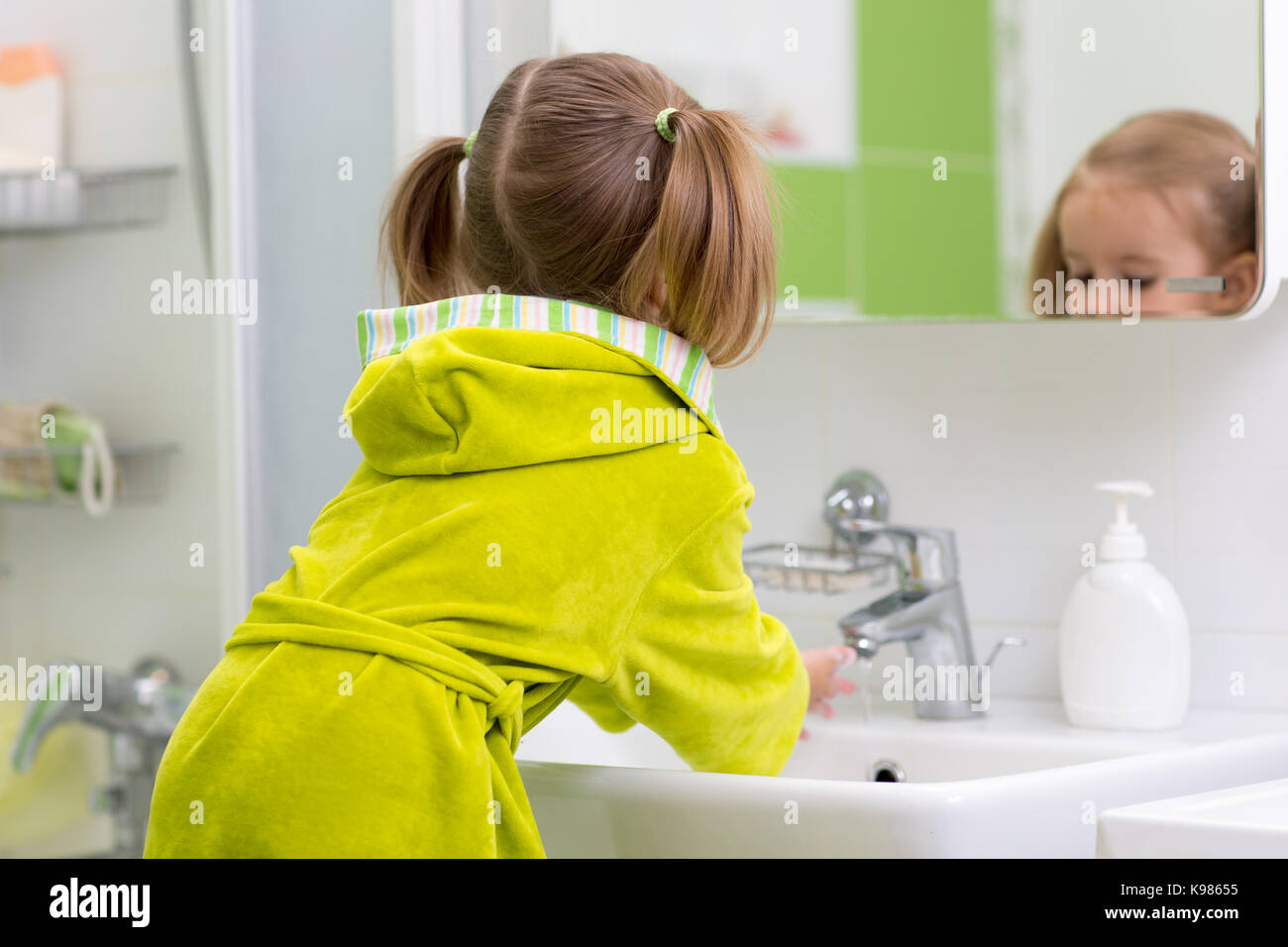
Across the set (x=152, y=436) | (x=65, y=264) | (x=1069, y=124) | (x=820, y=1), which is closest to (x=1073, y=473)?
(x=1069, y=124)

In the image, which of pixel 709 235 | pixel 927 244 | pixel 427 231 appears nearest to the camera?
pixel 709 235

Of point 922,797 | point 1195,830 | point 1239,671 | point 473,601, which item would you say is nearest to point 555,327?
point 473,601

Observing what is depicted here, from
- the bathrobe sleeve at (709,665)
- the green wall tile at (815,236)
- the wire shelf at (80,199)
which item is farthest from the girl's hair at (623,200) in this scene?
the wire shelf at (80,199)

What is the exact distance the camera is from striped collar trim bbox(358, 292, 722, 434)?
2.39 feet

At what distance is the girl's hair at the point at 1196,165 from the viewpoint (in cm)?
91

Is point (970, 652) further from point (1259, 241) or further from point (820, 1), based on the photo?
point (820, 1)

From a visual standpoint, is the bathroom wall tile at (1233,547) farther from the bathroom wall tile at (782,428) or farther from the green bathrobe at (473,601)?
the green bathrobe at (473,601)

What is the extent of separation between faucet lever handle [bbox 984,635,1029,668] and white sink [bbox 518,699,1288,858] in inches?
3.4

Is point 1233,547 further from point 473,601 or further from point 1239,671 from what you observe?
point 473,601

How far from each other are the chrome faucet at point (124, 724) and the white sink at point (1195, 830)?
0.96m

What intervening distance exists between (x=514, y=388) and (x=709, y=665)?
199 millimetres

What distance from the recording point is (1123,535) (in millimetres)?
977

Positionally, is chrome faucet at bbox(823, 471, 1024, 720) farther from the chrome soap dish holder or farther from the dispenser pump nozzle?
the dispenser pump nozzle

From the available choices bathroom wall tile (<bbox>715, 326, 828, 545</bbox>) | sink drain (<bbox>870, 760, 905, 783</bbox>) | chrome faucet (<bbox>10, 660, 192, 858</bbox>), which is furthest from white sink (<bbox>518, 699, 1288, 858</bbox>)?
chrome faucet (<bbox>10, 660, 192, 858</bbox>)
